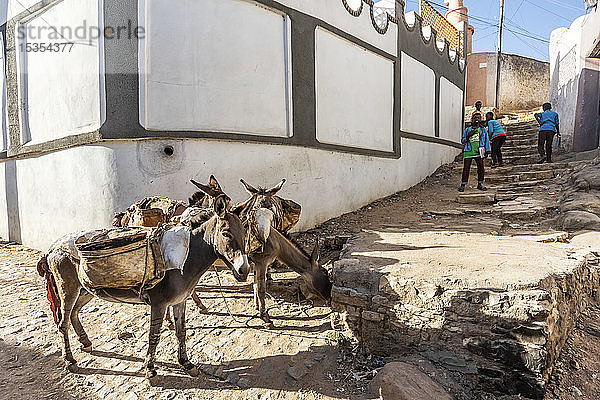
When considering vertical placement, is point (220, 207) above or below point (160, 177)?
below

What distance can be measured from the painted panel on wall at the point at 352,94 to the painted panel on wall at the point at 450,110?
3558 millimetres

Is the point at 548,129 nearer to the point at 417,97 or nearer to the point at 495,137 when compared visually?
the point at 495,137

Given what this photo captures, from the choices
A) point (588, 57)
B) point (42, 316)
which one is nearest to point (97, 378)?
point (42, 316)

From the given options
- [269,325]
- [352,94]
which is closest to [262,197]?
[269,325]

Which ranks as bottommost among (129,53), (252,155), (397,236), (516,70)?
(397,236)

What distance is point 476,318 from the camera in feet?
9.61

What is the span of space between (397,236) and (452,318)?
235 centimetres

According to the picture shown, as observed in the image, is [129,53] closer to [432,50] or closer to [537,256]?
[537,256]

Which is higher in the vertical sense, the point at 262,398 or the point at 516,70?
the point at 516,70

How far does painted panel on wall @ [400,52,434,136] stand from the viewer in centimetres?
980

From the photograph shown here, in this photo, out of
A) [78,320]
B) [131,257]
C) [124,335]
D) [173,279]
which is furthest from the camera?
[124,335]

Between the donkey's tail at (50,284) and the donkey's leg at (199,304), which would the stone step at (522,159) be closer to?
the donkey's leg at (199,304)

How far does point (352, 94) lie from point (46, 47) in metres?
6.05

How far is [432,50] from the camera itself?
1108cm
